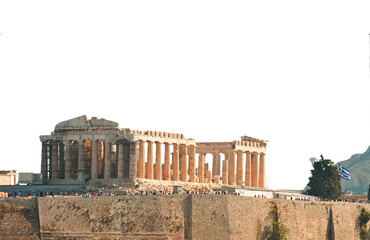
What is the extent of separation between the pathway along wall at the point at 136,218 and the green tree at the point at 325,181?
2773 centimetres

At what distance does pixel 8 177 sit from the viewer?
122m

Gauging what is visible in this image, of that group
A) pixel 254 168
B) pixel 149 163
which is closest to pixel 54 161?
pixel 149 163

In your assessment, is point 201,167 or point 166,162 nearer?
point 166,162

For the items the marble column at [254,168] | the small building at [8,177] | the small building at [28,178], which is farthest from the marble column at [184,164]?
the small building at [8,177]

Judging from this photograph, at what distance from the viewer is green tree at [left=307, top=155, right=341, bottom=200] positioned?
125188mm

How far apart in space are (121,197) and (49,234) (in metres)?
6.85

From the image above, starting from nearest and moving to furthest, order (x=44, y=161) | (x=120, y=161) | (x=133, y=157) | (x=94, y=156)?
(x=133, y=157), (x=120, y=161), (x=94, y=156), (x=44, y=161)

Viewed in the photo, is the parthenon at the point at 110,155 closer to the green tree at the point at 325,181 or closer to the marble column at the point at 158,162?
the marble column at the point at 158,162

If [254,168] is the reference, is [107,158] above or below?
above

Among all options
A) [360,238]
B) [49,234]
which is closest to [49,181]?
[49,234]

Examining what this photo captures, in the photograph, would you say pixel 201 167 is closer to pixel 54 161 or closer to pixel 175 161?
pixel 175 161

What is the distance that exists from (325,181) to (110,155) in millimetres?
25775

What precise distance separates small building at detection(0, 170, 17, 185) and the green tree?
3289cm

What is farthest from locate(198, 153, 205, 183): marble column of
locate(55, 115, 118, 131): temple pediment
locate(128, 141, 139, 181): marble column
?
locate(55, 115, 118, 131): temple pediment
